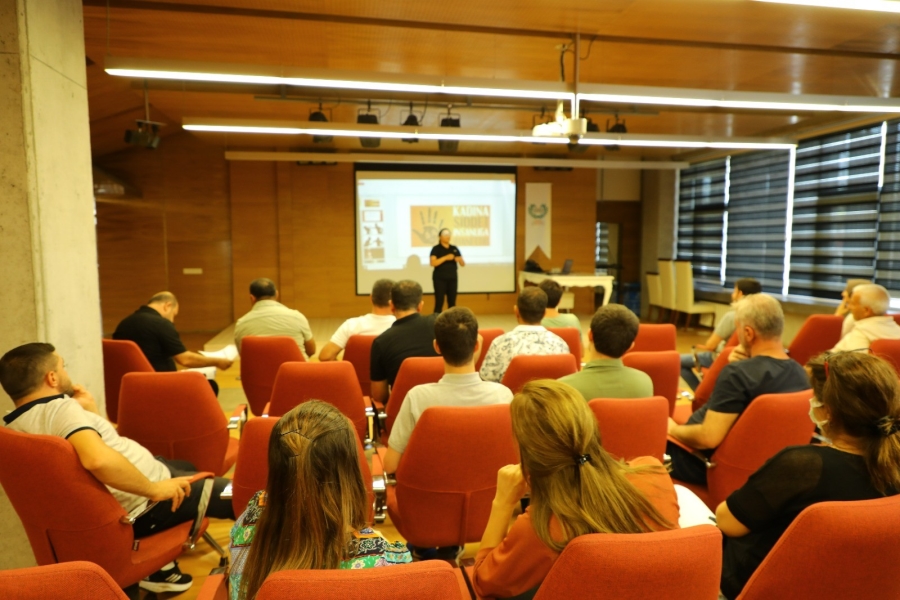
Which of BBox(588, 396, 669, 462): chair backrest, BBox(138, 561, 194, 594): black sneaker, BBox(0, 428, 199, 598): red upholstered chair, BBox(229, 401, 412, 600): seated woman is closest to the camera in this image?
BBox(229, 401, 412, 600): seated woman

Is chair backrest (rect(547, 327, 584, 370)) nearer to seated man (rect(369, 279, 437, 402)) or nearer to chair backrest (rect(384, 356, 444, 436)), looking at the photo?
seated man (rect(369, 279, 437, 402))

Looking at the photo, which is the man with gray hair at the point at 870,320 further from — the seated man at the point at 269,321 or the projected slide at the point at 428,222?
the projected slide at the point at 428,222

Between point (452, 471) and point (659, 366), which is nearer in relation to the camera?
point (452, 471)

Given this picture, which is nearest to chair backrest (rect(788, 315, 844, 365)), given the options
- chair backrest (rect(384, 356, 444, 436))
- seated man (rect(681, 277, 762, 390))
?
seated man (rect(681, 277, 762, 390))

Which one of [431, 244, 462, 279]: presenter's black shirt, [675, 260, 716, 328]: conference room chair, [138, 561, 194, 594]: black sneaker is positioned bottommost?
Answer: [138, 561, 194, 594]: black sneaker

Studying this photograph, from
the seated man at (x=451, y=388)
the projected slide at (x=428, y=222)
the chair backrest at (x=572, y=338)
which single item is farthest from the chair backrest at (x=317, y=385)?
the projected slide at (x=428, y=222)

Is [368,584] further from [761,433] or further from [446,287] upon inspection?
[446,287]

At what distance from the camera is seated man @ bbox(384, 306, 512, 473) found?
2195mm

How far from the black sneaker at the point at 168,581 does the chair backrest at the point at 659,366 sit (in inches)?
90.6

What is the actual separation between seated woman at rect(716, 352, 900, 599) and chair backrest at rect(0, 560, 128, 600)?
147 cm

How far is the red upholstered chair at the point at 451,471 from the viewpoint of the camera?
197cm

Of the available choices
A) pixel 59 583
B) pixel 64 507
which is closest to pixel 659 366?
pixel 64 507

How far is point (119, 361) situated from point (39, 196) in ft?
4.06

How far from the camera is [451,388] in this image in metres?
2.24
